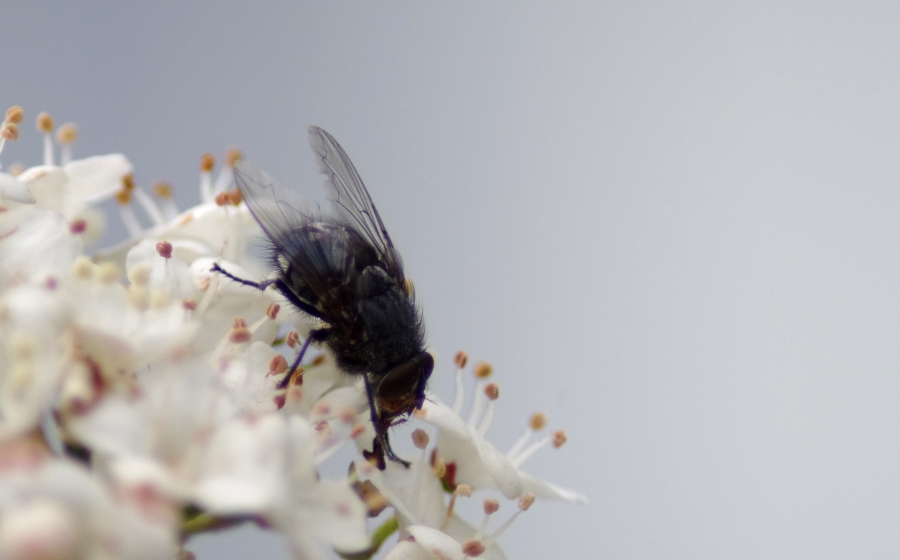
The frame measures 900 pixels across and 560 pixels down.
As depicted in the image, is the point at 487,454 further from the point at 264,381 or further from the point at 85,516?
the point at 85,516

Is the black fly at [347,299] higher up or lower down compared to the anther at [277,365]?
higher up

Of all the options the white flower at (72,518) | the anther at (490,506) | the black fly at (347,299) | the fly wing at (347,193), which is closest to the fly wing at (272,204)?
the black fly at (347,299)

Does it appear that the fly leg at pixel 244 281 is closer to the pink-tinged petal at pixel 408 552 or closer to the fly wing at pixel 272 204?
the fly wing at pixel 272 204

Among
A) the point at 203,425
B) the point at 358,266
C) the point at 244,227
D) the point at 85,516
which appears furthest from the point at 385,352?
the point at 85,516

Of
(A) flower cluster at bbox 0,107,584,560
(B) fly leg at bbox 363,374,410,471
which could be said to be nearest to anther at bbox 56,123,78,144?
(A) flower cluster at bbox 0,107,584,560

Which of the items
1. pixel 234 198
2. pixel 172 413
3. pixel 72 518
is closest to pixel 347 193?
pixel 234 198

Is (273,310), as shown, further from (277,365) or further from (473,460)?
(473,460)
